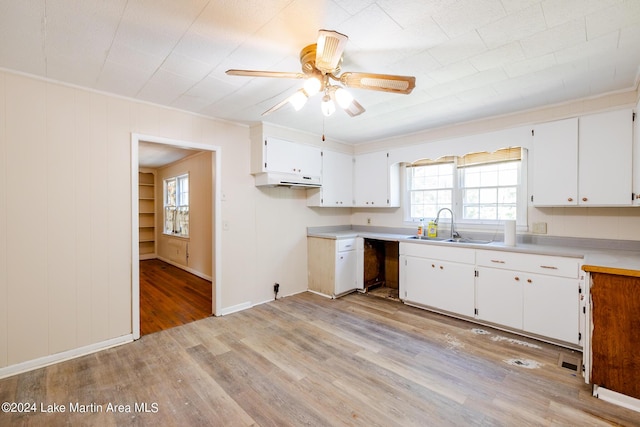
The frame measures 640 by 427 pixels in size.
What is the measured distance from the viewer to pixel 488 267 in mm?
3098

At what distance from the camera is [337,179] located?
4574 mm

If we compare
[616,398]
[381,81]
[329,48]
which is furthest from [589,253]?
[329,48]

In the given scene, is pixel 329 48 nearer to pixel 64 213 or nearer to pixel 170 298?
pixel 64 213

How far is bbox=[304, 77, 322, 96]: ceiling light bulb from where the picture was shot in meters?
1.86

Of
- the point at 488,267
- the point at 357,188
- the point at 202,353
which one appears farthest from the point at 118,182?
the point at 488,267

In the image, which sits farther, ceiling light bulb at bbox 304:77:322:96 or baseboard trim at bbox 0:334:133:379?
baseboard trim at bbox 0:334:133:379

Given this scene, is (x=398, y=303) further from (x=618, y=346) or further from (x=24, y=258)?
(x=24, y=258)

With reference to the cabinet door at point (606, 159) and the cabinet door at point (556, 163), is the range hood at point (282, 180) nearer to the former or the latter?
the cabinet door at point (556, 163)

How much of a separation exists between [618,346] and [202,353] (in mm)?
3198

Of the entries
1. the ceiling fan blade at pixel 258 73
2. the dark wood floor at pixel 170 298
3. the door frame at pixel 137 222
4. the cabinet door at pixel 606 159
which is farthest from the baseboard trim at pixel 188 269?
the cabinet door at pixel 606 159

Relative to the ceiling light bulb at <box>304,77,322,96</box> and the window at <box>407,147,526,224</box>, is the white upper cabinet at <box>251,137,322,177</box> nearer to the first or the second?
the window at <box>407,147,526,224</box>

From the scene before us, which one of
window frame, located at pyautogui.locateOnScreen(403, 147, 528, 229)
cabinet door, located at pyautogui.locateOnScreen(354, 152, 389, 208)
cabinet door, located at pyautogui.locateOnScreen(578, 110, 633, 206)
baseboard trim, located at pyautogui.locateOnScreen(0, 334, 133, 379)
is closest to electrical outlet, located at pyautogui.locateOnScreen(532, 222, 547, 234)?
window frame, located at pyautogui.locateOnScreen(403, 147, 528, 229)

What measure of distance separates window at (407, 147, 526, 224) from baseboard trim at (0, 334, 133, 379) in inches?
155

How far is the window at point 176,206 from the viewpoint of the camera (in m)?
6.15
